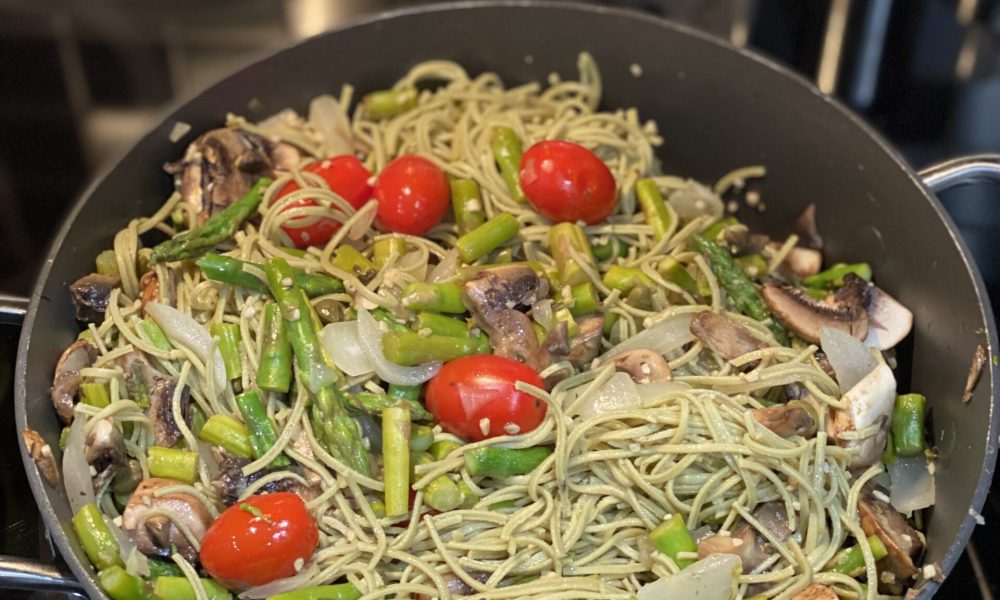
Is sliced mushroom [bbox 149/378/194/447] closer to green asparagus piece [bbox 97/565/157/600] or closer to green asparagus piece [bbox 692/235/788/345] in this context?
green asparagus piece [bbox 97/565/157/600]

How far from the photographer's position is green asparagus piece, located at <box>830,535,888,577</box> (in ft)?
8.65

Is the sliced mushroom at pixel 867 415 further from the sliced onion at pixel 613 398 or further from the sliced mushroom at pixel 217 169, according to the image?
the sliced mushroom at pixel 217 169

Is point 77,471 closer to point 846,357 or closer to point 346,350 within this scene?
point 346,350

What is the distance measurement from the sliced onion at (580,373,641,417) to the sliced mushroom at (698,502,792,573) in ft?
1.46

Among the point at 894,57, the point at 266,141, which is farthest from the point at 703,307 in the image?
the point at 894,57

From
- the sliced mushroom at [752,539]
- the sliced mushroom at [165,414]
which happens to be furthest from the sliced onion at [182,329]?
the sliced mushroom at [752,539]

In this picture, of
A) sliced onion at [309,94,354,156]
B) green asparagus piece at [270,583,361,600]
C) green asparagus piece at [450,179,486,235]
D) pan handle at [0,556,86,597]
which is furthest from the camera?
sliced onion at [309,94,354,156]

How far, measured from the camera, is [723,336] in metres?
2.92

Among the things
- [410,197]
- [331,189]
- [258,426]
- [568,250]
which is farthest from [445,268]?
[258,426]

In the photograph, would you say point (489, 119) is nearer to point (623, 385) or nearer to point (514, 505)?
point (623, 385)

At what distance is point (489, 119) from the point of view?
3.59 metres

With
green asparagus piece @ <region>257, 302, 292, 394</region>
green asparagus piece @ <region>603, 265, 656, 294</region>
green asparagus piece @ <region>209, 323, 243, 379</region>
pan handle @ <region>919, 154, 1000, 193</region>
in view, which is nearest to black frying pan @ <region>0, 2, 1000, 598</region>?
pan handle @ <region>919, 154, 1000, 193</region>

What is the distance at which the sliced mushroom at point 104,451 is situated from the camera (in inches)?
104

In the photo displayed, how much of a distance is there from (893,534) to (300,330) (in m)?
1.80
